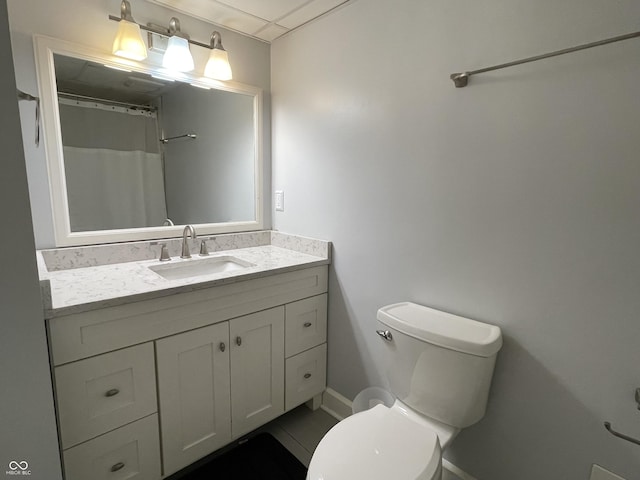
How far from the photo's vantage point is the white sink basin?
169 cm

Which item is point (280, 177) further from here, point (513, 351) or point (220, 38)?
point (513, 351)

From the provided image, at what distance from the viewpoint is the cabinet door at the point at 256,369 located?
1.54 meters

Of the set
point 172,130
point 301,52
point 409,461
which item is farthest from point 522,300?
point 172,130

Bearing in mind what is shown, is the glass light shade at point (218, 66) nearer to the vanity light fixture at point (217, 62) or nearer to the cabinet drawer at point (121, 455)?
the vanity light fixture at point (217, 62)

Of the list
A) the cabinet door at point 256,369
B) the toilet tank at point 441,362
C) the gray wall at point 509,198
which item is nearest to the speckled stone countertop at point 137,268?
the cabinet door at point 256,369

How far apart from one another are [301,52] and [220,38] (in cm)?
44

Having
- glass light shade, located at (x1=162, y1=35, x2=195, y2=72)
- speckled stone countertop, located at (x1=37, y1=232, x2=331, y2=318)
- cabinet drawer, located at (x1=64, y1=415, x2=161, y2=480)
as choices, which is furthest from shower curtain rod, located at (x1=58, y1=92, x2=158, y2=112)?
cabinet drawer, located at (x1=64, y1=415, x2=161, y2=480)

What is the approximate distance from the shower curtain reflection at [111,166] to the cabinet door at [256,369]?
795mm

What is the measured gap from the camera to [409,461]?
998 mm

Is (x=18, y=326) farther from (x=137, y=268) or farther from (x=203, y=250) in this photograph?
(x=203, y=250)

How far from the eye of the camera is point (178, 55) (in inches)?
64.9

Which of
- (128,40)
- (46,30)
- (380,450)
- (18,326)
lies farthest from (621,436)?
(46,30)

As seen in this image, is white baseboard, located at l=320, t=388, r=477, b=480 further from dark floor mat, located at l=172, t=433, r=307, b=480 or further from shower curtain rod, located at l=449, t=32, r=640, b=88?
shower curtain rod, located at l=449, t=32, r=640, b=88

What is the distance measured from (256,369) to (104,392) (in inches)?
24.7
